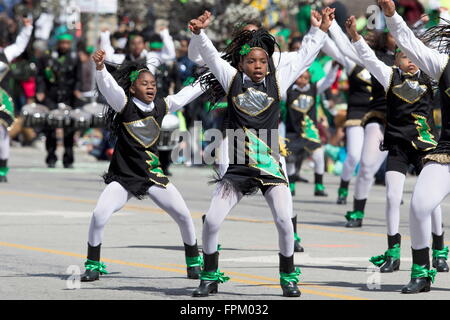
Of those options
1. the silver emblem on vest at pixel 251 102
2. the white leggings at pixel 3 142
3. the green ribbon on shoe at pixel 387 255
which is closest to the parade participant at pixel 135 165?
the silver emblem on vest at pixel 251 102

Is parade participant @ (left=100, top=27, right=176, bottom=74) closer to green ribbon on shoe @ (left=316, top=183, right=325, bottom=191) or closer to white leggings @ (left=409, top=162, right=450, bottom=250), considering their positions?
green ribbon on shoe @ (left=316, top=183, right=325, bottom=191)

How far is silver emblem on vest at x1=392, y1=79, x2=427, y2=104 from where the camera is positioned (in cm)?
1148

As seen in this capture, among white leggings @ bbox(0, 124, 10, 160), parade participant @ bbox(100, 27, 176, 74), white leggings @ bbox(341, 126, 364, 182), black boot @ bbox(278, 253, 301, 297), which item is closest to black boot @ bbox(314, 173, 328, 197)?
white leggings @ bbox(341, 126, 364, 182)

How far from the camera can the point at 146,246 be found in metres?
12.6

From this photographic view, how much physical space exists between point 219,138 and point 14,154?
14.3 m

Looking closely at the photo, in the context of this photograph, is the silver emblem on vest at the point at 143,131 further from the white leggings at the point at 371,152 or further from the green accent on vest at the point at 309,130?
the green accent on vest at the point at 309,130

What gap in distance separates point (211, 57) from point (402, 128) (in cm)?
269

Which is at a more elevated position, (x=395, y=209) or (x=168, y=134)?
(x=168, y=134)

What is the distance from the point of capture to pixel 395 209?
11.3 meters

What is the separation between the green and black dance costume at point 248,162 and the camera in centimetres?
943

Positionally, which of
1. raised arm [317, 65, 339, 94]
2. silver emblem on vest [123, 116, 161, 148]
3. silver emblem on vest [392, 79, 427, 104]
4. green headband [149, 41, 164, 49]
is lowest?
silver emblem on vest [123, 116, 161, 148]

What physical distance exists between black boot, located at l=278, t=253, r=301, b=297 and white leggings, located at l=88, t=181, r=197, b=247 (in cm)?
124

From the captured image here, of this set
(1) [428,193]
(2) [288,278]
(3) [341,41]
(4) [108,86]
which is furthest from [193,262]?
(3) [341,41]

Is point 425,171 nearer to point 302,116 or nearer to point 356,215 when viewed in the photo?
point 356,215
